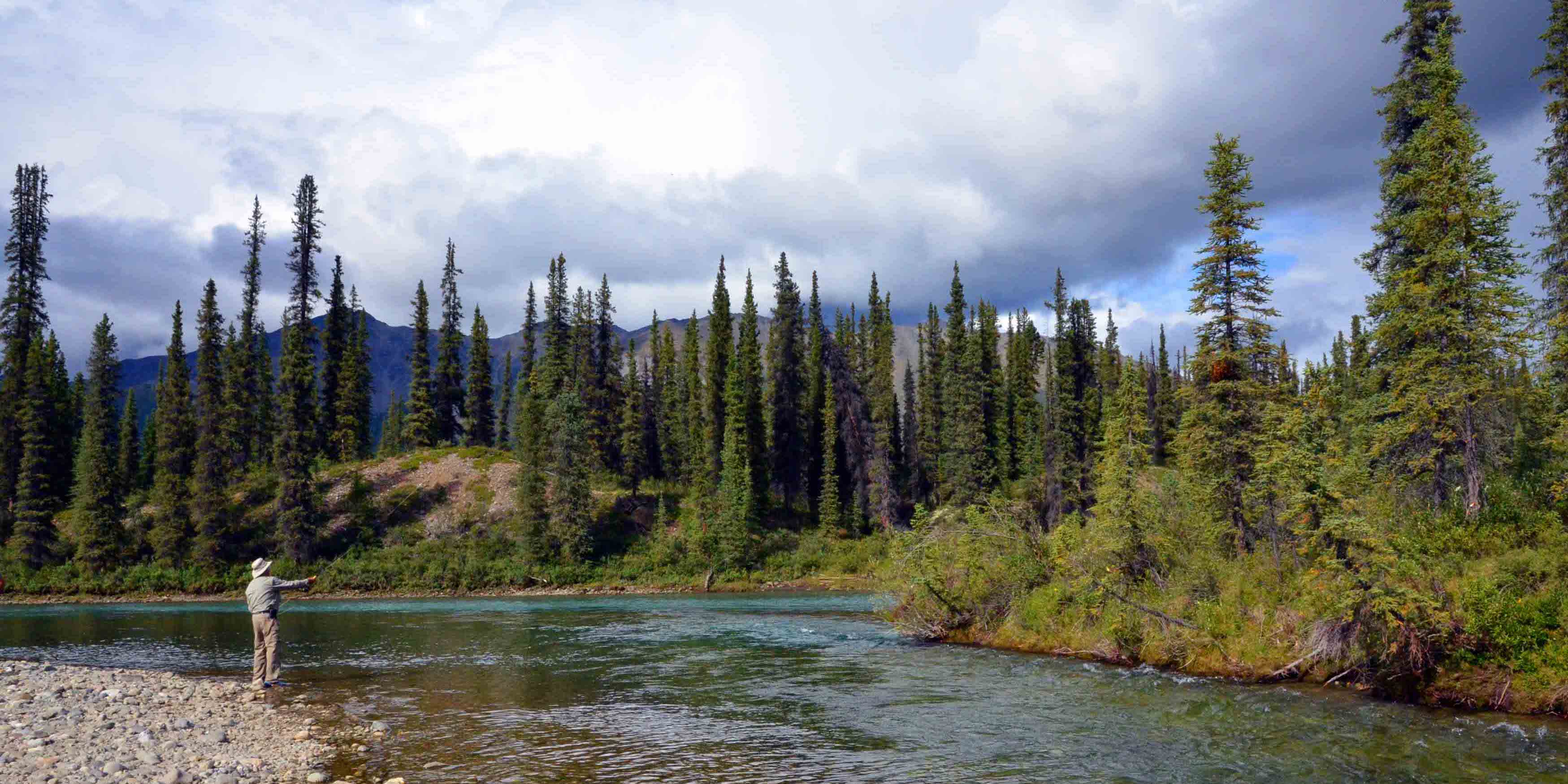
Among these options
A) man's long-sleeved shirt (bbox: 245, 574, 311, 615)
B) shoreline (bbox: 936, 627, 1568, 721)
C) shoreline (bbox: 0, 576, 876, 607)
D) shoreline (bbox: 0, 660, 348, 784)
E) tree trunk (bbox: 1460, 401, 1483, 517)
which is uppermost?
tree trunk (bbox: 1460, 401, 1483, 517)

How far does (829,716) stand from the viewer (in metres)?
17.6

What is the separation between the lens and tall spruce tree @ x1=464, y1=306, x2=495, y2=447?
301ft

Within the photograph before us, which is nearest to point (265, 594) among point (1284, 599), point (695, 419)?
point (1284, 599)

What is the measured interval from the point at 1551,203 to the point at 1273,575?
1771 centimetres

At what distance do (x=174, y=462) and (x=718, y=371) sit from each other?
45.6m

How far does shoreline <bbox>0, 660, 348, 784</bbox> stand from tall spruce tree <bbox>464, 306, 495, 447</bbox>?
7220 cm

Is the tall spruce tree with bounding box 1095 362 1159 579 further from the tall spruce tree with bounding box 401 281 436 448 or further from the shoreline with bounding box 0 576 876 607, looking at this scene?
the tall spruce tree with bounding box 401 281 436 448

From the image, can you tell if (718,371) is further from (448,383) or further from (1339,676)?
(1339,676)

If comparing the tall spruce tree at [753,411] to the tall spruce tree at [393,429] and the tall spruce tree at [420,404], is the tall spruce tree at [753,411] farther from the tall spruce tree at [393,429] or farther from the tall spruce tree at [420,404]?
the tall spruce tree at [393,429]

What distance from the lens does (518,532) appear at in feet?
227

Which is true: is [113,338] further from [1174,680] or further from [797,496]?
[1174,680]

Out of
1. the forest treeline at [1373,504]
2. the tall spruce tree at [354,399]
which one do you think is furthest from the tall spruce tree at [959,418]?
the tall spruce tree at [354,399]

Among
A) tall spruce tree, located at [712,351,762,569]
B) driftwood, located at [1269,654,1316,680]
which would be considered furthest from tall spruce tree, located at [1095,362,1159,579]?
tall spruce tree, located at [712,351,762,569]

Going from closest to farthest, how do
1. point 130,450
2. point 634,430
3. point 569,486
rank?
point 569,486 < point 634,430 < point 130,450
